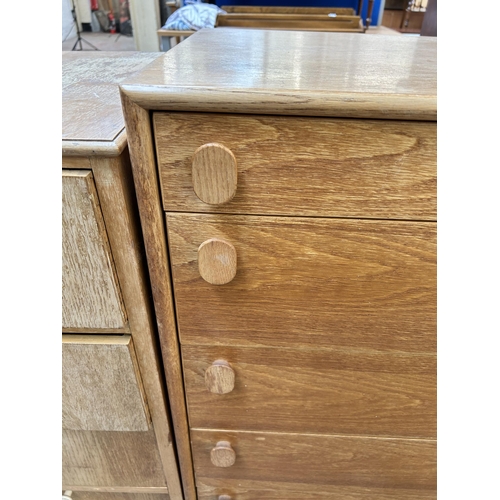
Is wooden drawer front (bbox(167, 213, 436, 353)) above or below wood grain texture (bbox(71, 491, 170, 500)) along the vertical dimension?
above

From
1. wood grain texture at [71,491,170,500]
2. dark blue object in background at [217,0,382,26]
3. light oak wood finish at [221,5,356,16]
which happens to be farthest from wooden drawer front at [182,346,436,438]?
dark blue object in background at [217,0,382,26]

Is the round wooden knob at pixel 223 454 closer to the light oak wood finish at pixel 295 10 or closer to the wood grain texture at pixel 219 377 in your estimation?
the wood grain texture at pixel 219 377

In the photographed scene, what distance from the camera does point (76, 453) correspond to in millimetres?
559

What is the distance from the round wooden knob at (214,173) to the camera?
314 millimetres

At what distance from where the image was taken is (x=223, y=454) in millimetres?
498

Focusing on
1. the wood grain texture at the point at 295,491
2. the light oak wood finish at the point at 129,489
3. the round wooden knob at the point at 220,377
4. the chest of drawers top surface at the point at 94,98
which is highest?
the chest of drawers top surface at the point at 94,98

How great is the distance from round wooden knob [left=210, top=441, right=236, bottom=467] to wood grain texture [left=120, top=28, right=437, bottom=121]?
0.41 m

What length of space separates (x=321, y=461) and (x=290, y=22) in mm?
Answer: 1950

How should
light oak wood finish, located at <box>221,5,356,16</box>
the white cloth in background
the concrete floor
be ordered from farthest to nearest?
the concrete floor → light oak wood finish, located at <box>221,5,356,16</box> → the white cloth in background

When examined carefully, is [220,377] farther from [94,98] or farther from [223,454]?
[94,98]

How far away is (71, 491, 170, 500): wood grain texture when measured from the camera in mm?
620

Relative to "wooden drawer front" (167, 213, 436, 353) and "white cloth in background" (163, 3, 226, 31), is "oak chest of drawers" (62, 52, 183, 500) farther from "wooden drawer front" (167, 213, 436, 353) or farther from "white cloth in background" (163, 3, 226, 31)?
"white cloth in background" (163, 3, 226, 31)

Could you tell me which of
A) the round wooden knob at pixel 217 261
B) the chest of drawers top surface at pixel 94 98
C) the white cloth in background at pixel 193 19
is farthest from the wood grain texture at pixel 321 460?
the white cloth in background at pixel 193 19

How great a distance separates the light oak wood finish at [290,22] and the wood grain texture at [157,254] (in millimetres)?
1791
